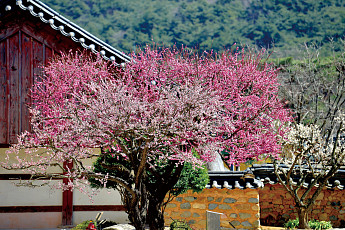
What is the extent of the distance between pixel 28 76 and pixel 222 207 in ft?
22.5

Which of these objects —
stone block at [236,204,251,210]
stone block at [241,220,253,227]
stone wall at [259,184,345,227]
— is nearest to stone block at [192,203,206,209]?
stone block at [236,204,251,210]

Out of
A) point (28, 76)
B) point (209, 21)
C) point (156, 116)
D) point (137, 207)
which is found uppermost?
point (209, 21)

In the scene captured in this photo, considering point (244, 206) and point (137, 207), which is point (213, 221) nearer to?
point (137, 207)

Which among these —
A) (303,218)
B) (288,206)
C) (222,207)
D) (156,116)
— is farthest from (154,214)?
(288,206)

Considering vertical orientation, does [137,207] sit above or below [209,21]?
below

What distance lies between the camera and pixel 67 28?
489 inches

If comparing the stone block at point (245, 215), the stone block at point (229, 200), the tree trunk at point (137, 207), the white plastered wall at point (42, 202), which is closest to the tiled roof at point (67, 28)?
the white plastered wall at point (42, 202)

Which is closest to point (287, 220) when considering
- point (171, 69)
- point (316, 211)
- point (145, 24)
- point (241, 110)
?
point (316, 211)

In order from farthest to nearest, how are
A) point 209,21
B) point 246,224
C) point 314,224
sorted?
point 209,21, point 314,224, point 246,224

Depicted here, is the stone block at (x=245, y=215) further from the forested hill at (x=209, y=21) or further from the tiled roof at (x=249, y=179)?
the forested hill at (x=209, y=21)

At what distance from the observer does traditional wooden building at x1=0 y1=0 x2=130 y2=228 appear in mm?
11969

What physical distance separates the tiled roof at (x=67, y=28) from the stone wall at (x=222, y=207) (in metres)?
4.62

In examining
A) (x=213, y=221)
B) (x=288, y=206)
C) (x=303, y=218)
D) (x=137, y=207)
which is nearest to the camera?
(x=213, y=221)

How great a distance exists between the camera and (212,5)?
57.7 metres
